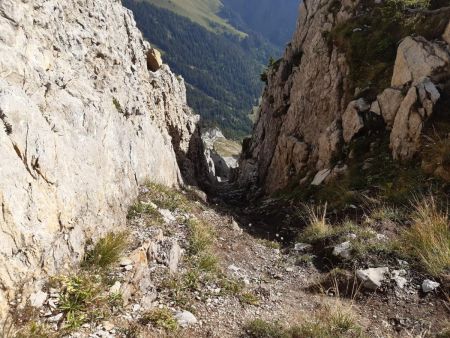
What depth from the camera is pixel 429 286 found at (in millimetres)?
9062

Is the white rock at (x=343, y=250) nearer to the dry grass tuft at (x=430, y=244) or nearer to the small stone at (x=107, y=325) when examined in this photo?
the dry grass tuft at (x=430, y=244)

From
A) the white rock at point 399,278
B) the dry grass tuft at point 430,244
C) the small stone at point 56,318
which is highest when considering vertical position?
the dry grass tuft at point 430,244

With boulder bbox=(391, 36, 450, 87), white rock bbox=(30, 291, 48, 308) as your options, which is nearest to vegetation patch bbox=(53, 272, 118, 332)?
white rock bbox=(30, 291, 48, 308)

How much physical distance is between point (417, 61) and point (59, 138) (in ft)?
56.8

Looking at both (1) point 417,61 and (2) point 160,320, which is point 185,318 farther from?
(1) point 417,61

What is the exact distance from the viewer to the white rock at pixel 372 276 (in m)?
9.59

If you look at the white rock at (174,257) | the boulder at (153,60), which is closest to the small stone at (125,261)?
the white rock at (174,257)

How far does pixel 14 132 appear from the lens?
7340mm

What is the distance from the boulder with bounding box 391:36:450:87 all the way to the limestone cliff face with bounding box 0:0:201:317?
13700 mm

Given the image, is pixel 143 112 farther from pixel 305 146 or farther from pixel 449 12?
pixel 449 12

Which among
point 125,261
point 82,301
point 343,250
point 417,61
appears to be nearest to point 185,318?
point 125,261

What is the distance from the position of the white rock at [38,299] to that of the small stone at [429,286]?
28.1 feet

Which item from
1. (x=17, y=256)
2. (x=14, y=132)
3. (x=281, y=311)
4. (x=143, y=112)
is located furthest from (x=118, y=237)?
(x=143, y=112)

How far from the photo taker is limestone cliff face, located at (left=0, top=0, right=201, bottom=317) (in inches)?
272
